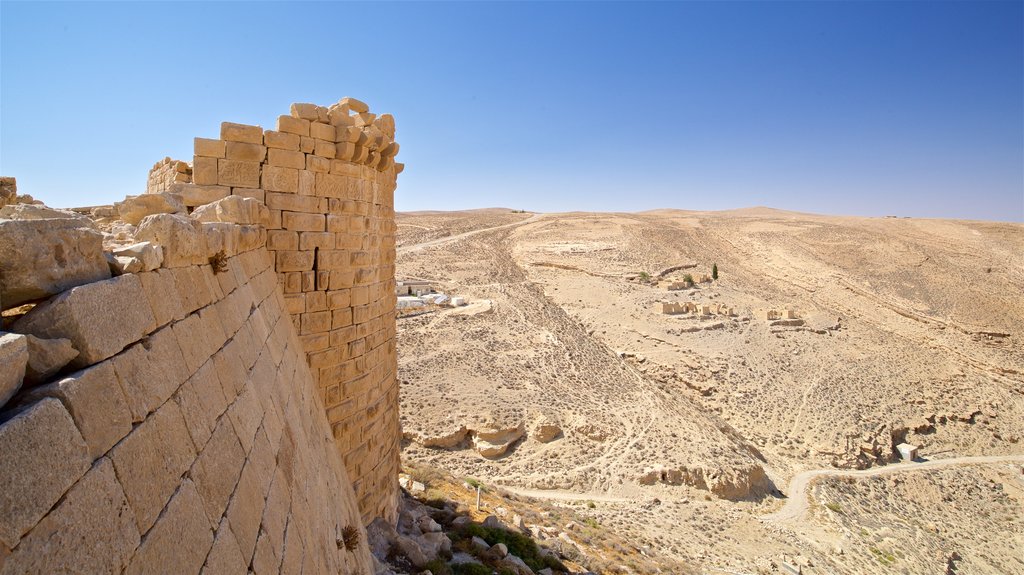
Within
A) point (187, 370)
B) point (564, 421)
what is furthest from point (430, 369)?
point (187, 370)

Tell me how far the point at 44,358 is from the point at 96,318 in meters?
0.26

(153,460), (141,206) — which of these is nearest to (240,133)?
(141,206)

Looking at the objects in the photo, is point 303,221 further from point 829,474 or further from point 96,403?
point 829,474

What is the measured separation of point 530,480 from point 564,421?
2.63 metres

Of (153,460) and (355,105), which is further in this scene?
(355,105)

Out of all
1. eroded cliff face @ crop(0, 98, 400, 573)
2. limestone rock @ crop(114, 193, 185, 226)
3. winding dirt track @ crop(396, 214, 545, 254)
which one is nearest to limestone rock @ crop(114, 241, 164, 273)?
eroded cliff face @ crop(0, 98, 400, 573)

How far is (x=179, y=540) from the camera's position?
1.87 metres

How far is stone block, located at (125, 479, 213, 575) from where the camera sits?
169 cm

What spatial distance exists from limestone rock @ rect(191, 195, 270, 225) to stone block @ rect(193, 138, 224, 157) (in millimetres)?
801

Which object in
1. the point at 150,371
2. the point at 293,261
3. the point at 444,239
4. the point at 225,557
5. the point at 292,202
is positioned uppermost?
the point at 292,202

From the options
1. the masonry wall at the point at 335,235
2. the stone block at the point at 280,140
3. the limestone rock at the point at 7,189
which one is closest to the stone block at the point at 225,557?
the masonry wall at the point at 335,235

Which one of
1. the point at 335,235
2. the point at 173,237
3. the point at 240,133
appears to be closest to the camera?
the point at 173,237

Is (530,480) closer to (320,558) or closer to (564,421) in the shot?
(564,421)

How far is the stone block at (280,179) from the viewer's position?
5.45 meters
